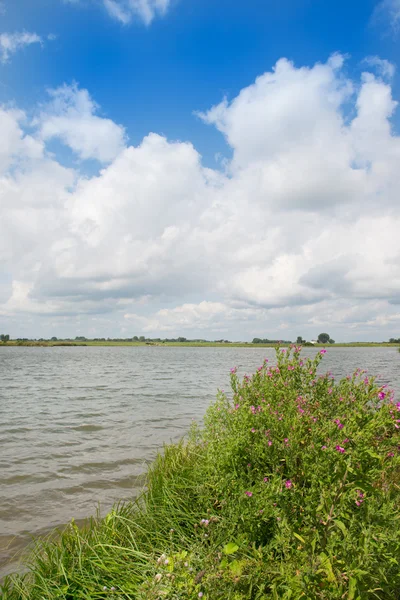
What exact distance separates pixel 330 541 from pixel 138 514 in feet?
12.0

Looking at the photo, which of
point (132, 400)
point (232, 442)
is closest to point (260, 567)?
point (232, 442)

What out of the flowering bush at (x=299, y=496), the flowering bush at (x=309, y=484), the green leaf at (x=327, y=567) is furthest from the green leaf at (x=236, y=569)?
the green leaf at (x=327, y=567)

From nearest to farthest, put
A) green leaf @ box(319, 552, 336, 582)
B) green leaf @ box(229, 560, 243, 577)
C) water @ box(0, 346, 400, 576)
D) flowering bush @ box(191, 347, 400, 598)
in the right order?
green leaf @ box(319, 552, 336, 582) < flowering bush @ box(191, 347, 400, 598) < green leaf @ box(229, 560, 243, 577) < water @ box(0, 346, 400, 576)

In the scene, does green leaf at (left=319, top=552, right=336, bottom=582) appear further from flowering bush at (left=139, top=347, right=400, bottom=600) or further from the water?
the water

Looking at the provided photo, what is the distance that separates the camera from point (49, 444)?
1368 cm

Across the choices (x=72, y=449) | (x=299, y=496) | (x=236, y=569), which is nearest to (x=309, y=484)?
(x=299, y=496)

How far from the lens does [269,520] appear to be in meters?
4.44

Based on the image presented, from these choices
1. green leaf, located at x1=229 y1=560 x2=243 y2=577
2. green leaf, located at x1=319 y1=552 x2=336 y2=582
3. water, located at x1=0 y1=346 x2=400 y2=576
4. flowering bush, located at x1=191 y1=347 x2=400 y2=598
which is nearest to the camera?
green leaf, located at x1=319 y1=552 x2=336 y2=582

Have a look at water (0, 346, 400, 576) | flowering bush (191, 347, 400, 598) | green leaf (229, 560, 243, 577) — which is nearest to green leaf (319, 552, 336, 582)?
flowering bush (191, 347, 400, 598)

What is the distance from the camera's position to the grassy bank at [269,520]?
318 centimetres

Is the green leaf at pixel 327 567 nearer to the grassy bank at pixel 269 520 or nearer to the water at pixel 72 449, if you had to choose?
the grassy bank at pixel 269 520

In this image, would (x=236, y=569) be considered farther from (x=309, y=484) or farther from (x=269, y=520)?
(x=309, y=484)

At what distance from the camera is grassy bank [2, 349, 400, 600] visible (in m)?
3.18

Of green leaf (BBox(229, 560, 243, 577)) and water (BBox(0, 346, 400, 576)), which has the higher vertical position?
green leaf (BBox(229, 560, 243, 577))
